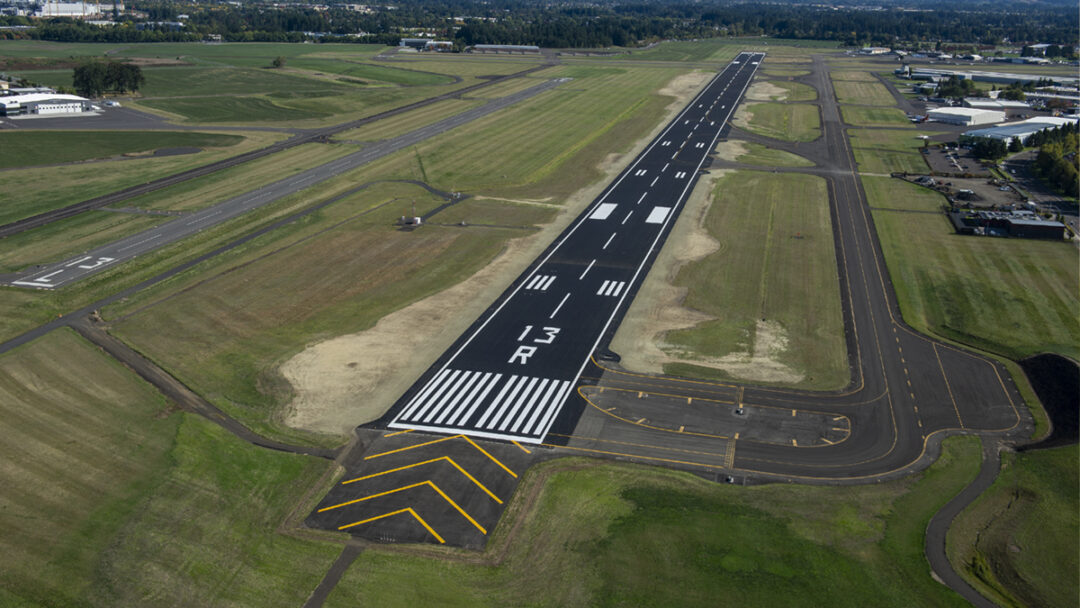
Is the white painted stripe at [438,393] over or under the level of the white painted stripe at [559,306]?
under

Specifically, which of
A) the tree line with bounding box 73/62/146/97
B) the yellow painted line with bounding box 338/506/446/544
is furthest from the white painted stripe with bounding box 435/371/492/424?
the tree line with bounding box 73/62/146/97

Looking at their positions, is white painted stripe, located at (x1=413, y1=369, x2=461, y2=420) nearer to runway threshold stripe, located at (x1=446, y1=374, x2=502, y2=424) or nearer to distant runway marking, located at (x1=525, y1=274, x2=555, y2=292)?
runway threshold stripe, located at (x1=446, y1=374, x2=502, y2=424)

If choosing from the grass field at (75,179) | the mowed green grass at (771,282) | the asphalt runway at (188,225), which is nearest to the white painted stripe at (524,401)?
the mowed green grass at (771,282)

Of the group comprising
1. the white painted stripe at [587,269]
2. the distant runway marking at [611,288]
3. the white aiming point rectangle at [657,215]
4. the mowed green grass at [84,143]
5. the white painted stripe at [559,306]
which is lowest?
the white painted stripe at [559,306]

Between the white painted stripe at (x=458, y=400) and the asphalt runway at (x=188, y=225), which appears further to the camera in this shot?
the asphalt runway at (x=188, y=225)

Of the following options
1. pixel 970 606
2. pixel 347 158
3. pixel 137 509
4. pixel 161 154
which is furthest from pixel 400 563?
pixel 161 154

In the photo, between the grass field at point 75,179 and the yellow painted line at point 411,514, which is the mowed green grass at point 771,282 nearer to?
the yellow painted line at point 411,514
